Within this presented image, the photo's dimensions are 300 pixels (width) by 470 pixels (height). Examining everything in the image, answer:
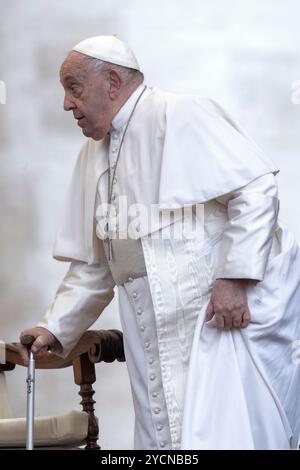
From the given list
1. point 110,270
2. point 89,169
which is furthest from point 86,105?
point 110,270

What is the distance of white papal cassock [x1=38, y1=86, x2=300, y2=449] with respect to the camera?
4137 millimetres

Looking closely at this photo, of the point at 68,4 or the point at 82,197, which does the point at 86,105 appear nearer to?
the point at 82,197

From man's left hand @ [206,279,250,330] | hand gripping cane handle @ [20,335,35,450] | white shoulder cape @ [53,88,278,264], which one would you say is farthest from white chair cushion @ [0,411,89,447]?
man's left hand @ [206,279,250,330]

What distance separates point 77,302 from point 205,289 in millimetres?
672

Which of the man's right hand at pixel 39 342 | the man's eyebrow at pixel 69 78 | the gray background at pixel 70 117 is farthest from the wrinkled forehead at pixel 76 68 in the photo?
the gray background at pixel 70 117

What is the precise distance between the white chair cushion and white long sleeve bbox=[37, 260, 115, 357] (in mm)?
317

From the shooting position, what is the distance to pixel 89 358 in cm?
504

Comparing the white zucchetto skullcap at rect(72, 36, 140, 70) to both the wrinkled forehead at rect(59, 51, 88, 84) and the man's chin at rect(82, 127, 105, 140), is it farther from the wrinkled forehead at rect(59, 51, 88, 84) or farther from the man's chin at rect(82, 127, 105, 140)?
the man's chin at rect(82, 127, 105, 140)

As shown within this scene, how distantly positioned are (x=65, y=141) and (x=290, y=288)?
316cm

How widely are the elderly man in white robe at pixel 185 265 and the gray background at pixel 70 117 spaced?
2269mm

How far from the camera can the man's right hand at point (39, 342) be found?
15.1 ft

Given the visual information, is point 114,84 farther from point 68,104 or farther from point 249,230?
point 249,230

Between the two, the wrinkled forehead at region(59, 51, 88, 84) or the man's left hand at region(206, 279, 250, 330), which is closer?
the man's left hand at region(206, 279, 250, 330)

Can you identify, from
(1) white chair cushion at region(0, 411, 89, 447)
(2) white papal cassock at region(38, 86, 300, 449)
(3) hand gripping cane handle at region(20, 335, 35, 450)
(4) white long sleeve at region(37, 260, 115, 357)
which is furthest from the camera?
(1) white chair cushion at region(0, 411, 89, 447)
